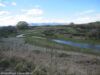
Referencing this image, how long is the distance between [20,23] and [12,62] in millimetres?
77810

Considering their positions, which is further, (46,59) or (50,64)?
(46,59)

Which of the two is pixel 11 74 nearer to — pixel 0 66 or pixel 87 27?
pixel 0 66

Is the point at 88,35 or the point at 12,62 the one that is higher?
the point at 12,62

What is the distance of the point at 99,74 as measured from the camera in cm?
745

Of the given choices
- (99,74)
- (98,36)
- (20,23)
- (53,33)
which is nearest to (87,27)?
(98,36)

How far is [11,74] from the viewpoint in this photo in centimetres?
495

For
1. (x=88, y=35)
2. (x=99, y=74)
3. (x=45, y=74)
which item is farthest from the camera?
(x=88, y=35)

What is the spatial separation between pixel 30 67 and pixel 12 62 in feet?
3.72

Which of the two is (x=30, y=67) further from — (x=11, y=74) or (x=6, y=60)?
(x=11, y=74)

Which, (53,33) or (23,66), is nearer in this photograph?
(23,66)

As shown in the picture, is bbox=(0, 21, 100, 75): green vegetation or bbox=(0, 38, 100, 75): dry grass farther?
bbox=(0, 21, 100, 75): green vegetation

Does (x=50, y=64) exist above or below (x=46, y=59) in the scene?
above

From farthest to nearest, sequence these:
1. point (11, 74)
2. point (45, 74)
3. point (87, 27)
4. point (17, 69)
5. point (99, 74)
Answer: point (87, 27) < point (99, 74) < point (17, 69) < point (45, 74) < point (11, 74)

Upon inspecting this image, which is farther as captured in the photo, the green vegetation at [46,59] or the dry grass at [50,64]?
the green vegetation at [46,59]
